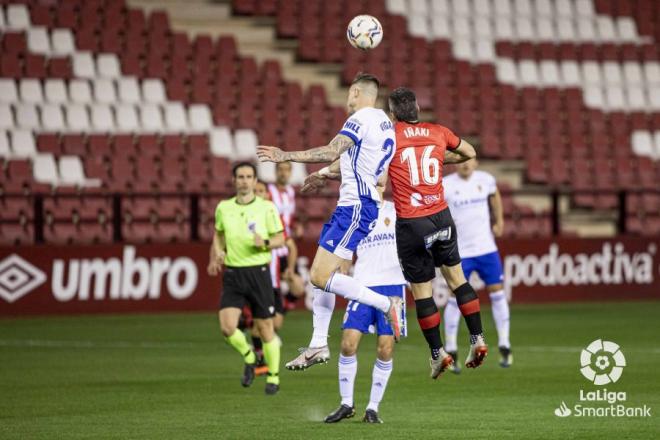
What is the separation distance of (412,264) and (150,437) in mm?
2473

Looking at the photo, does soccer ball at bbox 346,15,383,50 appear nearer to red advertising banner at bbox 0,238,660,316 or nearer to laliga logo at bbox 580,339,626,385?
laliga logo at bbox 580,339,626,385

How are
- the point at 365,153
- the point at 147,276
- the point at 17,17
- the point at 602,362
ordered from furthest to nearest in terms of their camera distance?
the point at 17,17 → the point at 147,276 → the point at 602,362 → the point at 365,153

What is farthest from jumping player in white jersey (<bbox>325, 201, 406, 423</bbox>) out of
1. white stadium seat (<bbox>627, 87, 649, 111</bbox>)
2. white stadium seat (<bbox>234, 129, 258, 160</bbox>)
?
white stadium seat (<bbox>627, 87, 649, 111</bbox>)

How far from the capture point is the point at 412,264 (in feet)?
33.8

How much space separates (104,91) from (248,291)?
12115 mm

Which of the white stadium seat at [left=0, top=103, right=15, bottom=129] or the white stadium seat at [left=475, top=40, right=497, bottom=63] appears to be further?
the white stadium seat at [left=475, top=40, right=497, bottom=63]

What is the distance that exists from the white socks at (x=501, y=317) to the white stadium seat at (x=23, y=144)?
10.4m

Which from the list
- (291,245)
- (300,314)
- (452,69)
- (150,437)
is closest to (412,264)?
(150,437)

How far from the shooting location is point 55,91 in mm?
23547

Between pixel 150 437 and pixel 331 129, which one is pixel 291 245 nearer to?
pixel 150 437

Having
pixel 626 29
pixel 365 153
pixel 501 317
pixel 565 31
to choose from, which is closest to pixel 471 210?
pixel 501 317

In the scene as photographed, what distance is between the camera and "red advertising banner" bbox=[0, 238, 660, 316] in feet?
65.2

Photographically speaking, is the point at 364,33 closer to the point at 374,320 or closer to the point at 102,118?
the point at 374,320

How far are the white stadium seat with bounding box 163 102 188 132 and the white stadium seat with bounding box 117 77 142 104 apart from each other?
1.89 feet
